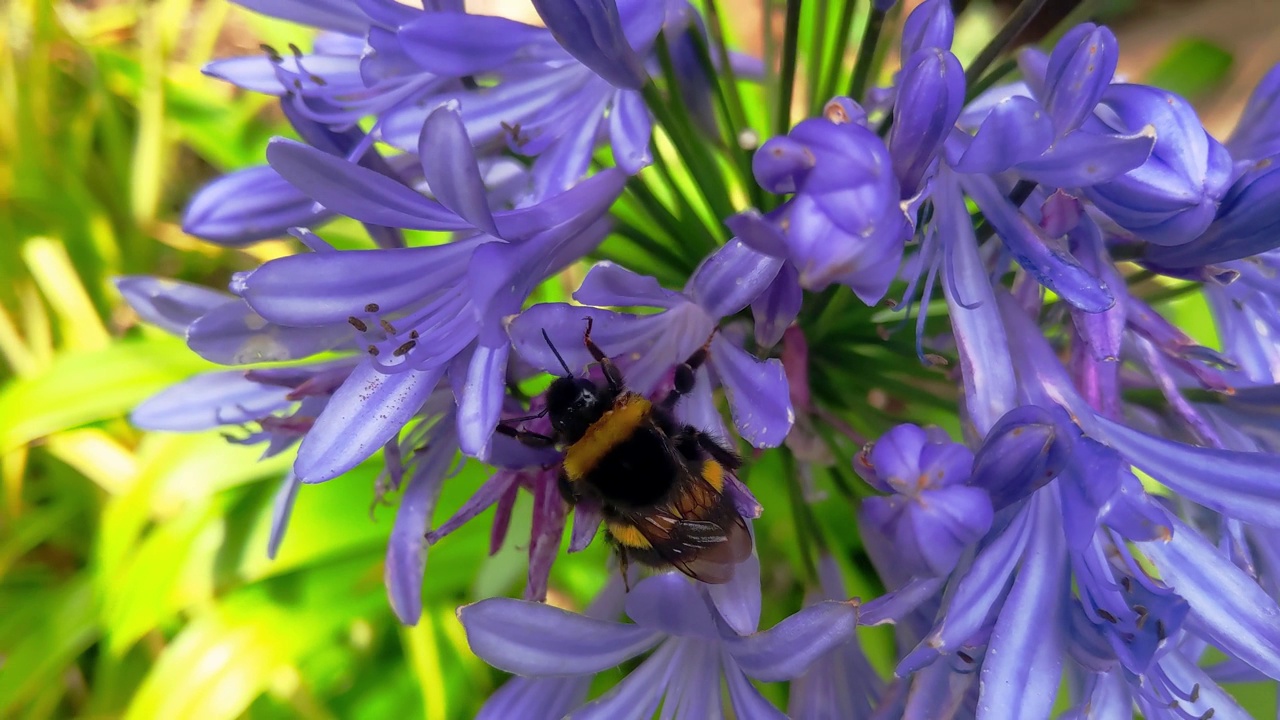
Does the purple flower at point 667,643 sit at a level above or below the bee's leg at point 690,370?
below

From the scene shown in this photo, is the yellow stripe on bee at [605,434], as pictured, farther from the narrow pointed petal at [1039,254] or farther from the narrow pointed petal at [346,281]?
the narrow pointed petal at [1039,254]

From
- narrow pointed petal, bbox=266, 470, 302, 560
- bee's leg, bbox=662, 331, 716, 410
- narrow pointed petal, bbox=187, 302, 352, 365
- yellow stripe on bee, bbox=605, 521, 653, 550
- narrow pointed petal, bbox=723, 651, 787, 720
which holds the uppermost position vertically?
narrow pointed petal, bbox=187, 302, 352, 365

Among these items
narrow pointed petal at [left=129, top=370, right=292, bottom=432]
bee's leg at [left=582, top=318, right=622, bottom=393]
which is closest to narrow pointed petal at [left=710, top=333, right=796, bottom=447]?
bee's leg at [left=582, top=318, right=622, bottom=393]

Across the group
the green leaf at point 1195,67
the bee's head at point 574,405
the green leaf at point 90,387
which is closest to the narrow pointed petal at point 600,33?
the bee's head at point 574,405

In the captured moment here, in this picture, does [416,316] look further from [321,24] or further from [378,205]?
[321,24]

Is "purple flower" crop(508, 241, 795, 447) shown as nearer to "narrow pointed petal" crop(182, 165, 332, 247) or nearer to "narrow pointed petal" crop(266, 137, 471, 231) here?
"narrow pointed petal" crop(266, 137, 471, 231)

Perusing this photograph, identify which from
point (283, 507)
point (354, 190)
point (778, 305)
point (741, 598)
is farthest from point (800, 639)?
point (283, 507)
